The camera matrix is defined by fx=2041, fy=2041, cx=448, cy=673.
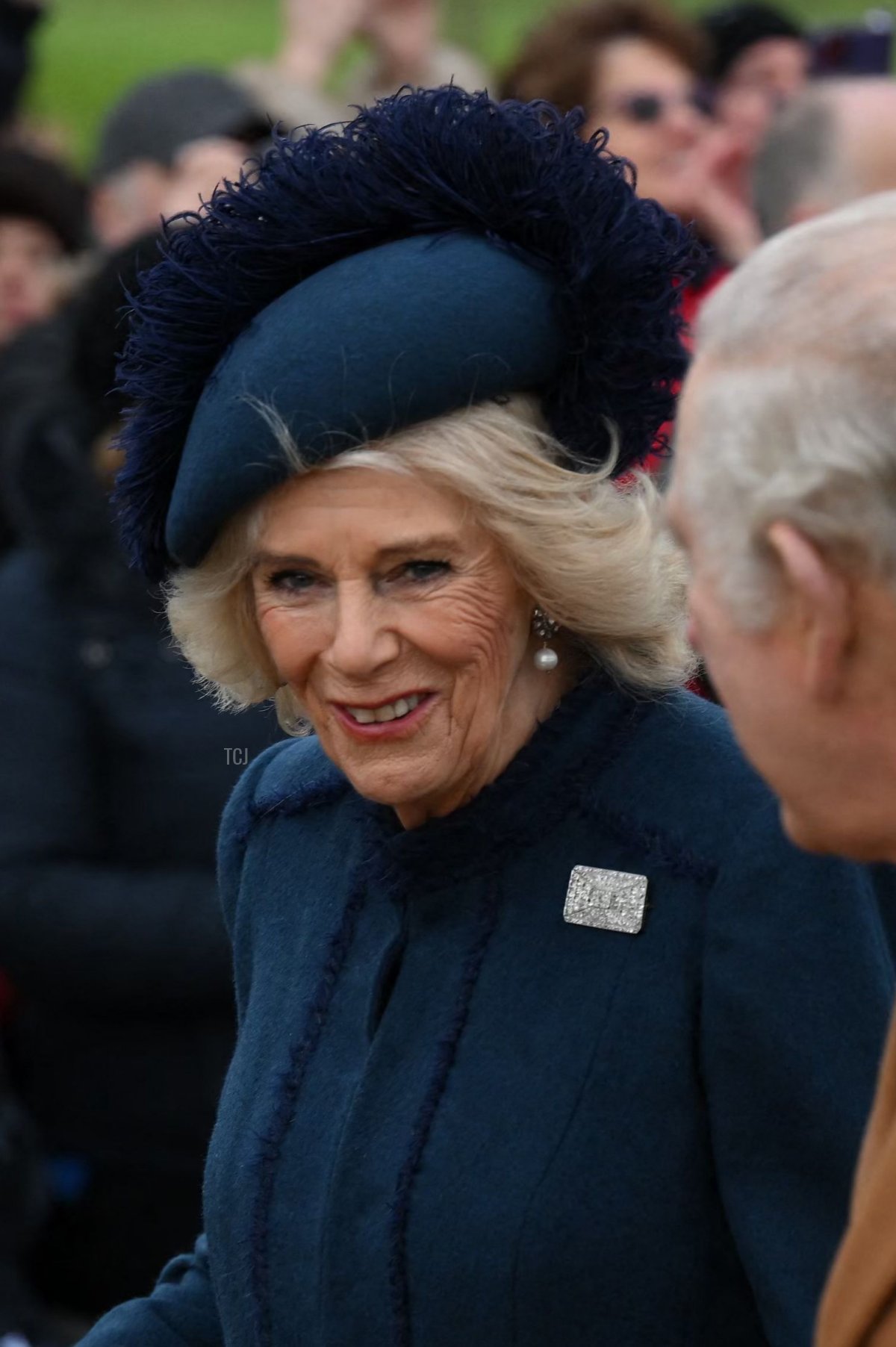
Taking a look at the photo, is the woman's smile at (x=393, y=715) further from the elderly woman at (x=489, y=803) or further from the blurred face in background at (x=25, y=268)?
the blurred face in background at (x=25, y=268)

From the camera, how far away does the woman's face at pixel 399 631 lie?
2.35 meters

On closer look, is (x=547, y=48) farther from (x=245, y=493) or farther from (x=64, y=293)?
(x=245, y=493)

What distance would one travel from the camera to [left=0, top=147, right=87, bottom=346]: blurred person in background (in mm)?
6172

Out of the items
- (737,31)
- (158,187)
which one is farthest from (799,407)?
(737,31)

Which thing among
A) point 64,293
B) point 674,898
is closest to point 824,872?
point 674,898

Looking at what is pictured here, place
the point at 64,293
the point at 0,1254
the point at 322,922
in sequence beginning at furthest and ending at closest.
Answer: the point at 64,293, the point at 0,1254, the point at 322,922

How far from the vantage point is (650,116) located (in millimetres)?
5324

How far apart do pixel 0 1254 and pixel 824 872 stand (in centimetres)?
279

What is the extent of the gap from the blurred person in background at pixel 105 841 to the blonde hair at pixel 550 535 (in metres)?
1.54

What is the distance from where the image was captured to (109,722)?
4113mm

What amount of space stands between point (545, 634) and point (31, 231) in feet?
14.0

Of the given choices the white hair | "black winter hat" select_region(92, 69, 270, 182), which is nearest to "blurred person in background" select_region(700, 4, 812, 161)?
"black winter hat" select_region(92, 69, 270, 182)

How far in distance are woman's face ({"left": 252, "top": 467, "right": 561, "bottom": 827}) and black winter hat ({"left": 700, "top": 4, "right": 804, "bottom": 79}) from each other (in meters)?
4.95

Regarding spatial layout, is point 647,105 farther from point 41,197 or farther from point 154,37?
point 154,37
